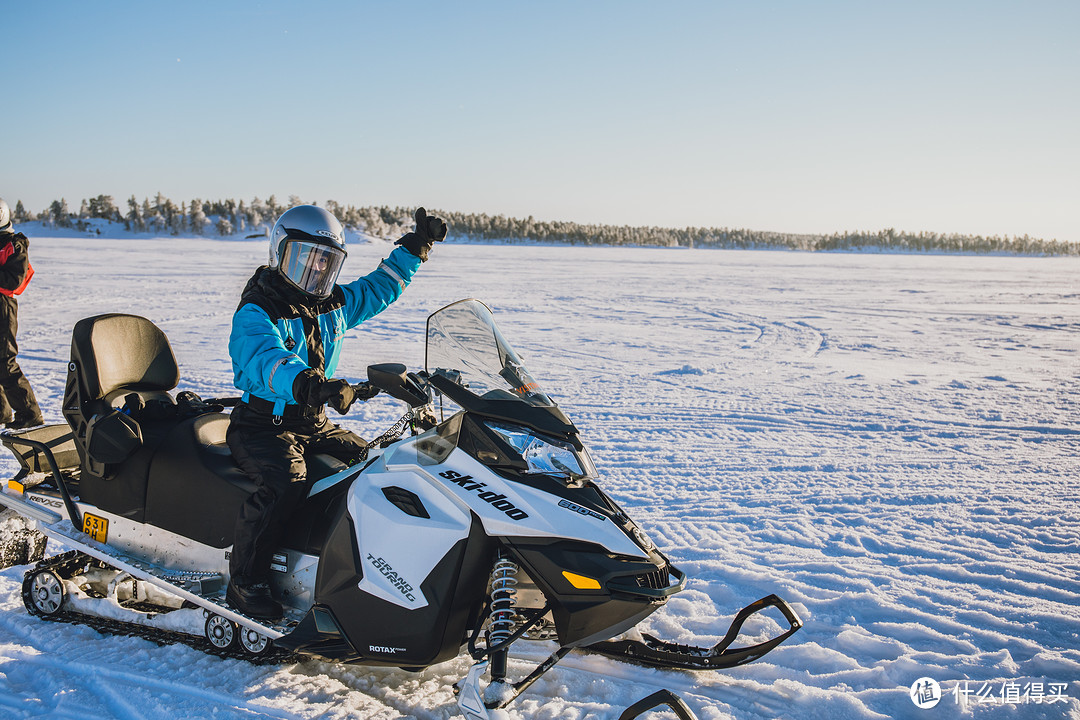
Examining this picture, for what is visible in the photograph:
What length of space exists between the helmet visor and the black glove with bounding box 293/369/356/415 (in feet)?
1.94

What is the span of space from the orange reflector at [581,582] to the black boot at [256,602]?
1.31 metres

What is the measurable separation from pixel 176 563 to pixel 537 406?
187 cm

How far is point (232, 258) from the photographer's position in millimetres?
28531

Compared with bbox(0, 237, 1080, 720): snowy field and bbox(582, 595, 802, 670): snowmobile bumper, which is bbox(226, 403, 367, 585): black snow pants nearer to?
bbox(0, 237, 1080, 720): snowy field

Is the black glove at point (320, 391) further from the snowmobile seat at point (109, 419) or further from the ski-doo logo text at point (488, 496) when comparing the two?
the snowmobile seat at point (109, 419)

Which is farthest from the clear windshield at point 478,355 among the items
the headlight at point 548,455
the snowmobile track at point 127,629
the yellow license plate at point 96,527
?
the yellow license plate at point 96,527

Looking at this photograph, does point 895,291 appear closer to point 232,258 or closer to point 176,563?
point 176,563

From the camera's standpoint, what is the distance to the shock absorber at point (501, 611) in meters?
2.26

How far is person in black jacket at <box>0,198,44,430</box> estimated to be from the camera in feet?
18.9

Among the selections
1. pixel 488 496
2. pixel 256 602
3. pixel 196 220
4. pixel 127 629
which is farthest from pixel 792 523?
pixel 196 220

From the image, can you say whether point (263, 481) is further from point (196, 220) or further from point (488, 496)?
point (196, 220)

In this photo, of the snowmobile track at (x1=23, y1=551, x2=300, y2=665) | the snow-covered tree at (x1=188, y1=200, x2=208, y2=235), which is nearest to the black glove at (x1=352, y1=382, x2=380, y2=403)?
the snowmobile track at (x1=23, y1=551, x2=300, y2=665)

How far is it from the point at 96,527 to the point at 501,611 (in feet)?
7.04

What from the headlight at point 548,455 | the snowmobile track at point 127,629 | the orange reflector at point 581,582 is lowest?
the snowmobile track at point 127,629
